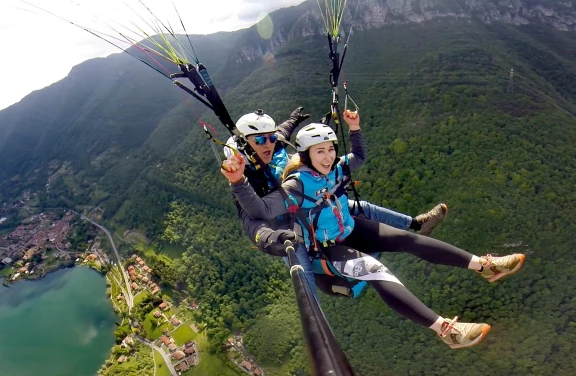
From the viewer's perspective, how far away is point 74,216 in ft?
219

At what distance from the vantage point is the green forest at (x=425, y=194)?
27.8 meters

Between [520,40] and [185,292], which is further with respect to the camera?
[520,40]

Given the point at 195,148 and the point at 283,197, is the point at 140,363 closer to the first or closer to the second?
the point at 195,148

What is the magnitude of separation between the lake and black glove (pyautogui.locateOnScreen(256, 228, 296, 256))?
39.5 metres

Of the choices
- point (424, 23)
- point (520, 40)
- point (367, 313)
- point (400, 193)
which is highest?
point (424, 23)

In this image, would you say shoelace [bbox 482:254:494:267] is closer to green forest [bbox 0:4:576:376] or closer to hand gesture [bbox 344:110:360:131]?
hand gesture [bbox 344:110:360:131]

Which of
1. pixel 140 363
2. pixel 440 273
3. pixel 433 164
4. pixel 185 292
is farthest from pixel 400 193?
pixel 140 363

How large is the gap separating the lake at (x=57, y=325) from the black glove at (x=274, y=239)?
3950 cm

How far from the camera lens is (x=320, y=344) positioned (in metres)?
1.29

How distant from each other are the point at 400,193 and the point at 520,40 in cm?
4184

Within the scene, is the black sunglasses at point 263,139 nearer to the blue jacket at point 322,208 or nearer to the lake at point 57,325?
the blue jacket at point 322,208

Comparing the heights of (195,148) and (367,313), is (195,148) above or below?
above

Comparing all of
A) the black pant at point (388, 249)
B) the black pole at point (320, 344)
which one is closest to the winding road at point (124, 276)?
the black pant at point (388, 249)

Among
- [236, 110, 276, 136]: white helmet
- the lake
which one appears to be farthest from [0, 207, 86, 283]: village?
[236, 110, 276, 136]: white helmet
